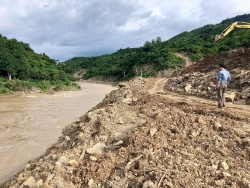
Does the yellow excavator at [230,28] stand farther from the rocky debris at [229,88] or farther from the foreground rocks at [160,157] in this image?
the foreground rocks at [160,157]

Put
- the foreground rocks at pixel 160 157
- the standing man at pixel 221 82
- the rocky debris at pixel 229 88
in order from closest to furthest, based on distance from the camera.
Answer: the foreground rocks at pixel 160 157 → the standing man at pixel 221 82 → the rocky debris at pixel 229 88

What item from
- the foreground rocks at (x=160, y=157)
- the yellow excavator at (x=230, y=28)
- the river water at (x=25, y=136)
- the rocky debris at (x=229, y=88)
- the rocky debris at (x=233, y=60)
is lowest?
the river water at (x=25, y=136)

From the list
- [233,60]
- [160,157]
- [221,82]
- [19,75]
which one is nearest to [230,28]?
[233,60]

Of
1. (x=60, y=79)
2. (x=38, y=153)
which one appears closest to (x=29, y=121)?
(x=38, y=153)

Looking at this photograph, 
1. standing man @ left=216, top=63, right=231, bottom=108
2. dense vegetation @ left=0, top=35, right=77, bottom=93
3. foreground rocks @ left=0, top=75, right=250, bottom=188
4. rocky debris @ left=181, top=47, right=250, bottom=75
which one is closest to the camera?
foreground rocks @ left=0, top=75, right=250, bottom=188

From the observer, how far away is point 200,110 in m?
9.61

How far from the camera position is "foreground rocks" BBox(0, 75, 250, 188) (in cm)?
523

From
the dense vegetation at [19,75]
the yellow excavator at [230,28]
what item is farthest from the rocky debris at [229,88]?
the dense vegetation at [19,75]

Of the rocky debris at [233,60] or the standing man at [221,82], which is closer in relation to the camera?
the standing man at [221,82]

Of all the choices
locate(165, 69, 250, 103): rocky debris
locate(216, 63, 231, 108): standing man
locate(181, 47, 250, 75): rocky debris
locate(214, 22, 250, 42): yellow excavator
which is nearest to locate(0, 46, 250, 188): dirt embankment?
locate(216, 63, 231, 108): standing man

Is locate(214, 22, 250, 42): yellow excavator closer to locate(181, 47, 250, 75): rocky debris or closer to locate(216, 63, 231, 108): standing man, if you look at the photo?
locate(181, 47, 250, 75): rocky debris

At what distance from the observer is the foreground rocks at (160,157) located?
17.2ft

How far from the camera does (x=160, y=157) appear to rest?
609cm

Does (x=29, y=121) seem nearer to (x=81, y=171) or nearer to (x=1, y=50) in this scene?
(x=81, y=171)
